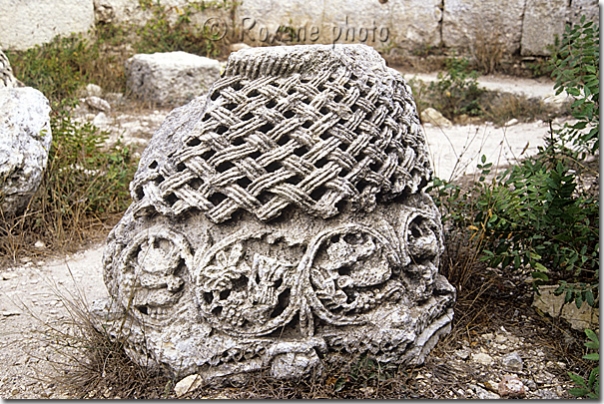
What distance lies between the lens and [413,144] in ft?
9.02

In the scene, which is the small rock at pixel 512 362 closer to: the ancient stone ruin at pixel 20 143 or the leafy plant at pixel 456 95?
the ancient stone ruin at pixel 20 143

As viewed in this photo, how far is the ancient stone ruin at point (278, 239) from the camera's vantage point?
2334 mm

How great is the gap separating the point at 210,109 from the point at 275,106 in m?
0.25

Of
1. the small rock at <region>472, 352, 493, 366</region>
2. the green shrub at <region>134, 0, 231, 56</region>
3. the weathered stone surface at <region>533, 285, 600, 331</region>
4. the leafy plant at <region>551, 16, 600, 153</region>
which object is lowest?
the small rock at <region>472, 352, 493, 366</region>

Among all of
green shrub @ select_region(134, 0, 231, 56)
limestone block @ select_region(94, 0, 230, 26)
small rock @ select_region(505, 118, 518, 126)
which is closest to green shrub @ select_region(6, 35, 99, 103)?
limestone block @ select_region(94, 0, 230, 26)

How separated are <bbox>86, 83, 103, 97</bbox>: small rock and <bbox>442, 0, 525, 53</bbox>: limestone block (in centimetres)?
465

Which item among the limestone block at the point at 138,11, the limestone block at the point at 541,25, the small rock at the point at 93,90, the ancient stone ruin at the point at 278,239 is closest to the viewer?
the ancient stone ruin at the point at 278,239

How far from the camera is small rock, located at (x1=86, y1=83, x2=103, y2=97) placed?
7.35m

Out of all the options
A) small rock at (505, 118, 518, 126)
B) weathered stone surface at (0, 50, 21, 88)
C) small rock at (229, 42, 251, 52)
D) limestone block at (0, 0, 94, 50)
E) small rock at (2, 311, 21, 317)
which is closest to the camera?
small rock at (2, 311, 21, 317)

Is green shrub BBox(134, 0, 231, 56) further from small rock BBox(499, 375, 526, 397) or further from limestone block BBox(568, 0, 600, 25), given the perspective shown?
small rock BBox(499, 375, 526, 397)

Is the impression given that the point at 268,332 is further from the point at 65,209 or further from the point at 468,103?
the point at 468,103

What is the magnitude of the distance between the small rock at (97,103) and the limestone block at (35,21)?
76.7 inches

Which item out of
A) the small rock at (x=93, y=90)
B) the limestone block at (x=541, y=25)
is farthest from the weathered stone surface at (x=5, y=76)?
the limestone block at (x=541, y=25)

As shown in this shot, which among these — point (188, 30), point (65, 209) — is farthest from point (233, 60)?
point (188, 30)
